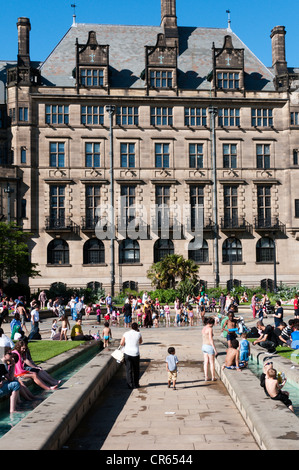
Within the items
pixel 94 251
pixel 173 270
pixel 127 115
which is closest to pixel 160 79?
pixel 127 115

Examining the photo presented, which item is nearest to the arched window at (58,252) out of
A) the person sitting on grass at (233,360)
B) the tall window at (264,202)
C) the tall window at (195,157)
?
the tall window at (195,157)

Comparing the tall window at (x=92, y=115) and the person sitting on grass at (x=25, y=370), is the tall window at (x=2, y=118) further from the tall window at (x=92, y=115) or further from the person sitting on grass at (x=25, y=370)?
the person sitting on grass at (x=25, y=370)

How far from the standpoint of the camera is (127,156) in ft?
188

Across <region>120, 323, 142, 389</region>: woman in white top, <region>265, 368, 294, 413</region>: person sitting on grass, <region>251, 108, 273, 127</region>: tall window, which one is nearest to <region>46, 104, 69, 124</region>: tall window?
<region>251, 108, 273, 127</region>: tall window

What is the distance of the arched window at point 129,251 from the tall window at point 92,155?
8724 mm

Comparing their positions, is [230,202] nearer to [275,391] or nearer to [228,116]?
[228,116]

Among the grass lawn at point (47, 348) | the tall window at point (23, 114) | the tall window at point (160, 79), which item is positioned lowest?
the grass lawn at point (47, 348)

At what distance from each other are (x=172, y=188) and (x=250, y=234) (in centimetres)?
967

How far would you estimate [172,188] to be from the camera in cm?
5734

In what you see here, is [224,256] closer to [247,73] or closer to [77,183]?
[77,183]

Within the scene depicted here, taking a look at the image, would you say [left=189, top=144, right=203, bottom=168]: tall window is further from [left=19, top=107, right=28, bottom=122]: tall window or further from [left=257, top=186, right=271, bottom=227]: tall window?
[left=19, top=107, right=28, bottom=122]: tall window

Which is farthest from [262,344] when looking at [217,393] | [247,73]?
[247,73]

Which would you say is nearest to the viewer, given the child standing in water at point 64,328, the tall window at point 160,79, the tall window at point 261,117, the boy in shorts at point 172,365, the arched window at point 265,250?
the boy in shorts at point 172,365

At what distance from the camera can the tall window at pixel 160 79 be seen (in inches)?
2290
